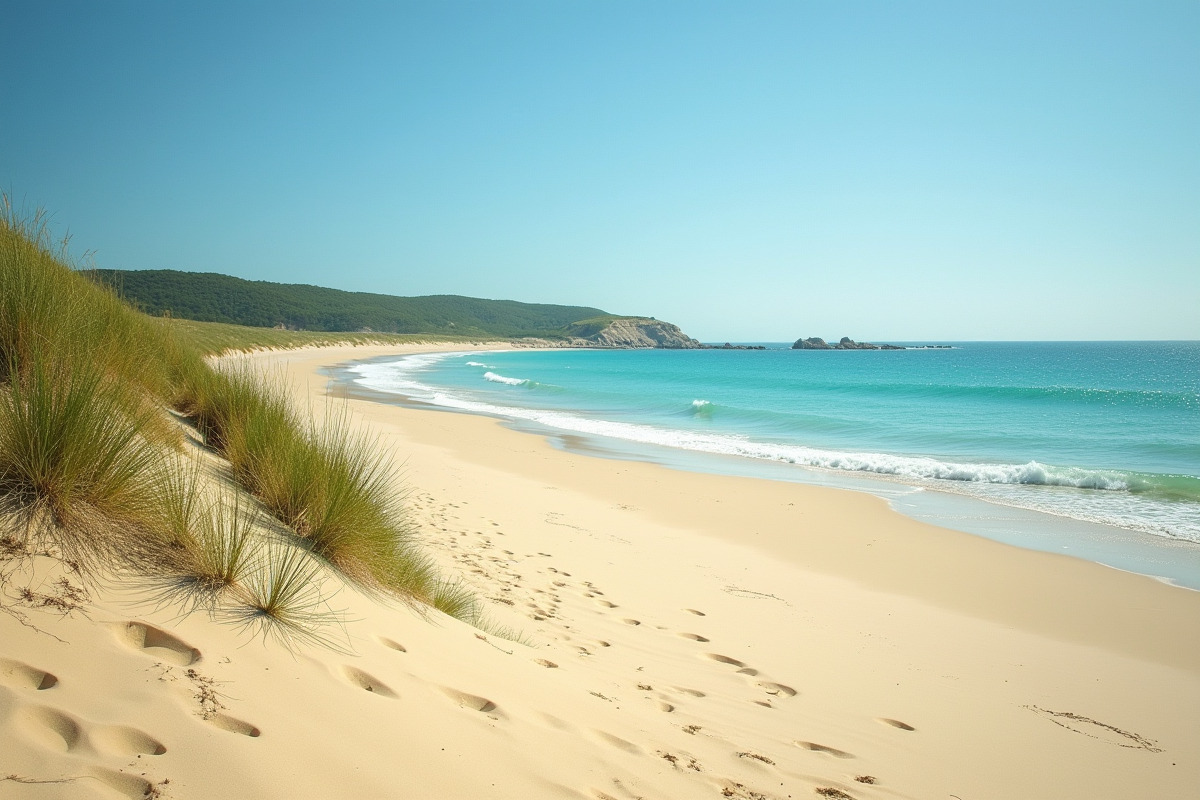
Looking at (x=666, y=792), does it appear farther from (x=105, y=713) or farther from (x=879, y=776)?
(x=105, y=713)

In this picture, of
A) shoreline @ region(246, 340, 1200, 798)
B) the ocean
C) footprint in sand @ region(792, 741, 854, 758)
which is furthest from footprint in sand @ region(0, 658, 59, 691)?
the ocean

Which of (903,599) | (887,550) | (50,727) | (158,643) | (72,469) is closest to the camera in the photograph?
(50,727)

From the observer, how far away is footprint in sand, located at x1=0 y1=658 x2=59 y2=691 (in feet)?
6.89

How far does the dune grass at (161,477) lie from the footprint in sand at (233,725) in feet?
2.07

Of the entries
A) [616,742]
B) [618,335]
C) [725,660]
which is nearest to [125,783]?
[616,742]

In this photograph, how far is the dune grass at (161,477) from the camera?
2902mm

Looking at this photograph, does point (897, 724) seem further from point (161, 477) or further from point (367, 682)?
point (161, 477)

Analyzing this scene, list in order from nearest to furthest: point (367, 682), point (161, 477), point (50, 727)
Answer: point (50, 727) → point (367, 682) → point (161, 477)

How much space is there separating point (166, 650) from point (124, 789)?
77cm

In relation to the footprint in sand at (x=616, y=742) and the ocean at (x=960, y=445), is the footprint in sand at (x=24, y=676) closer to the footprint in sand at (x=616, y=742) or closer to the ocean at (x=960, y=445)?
the footprint in sand at (x=616, y=742)

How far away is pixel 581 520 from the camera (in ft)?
29.1

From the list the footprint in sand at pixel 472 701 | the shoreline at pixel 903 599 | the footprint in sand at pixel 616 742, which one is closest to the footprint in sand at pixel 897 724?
the shoreline at pixel 903 599

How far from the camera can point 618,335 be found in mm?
181750

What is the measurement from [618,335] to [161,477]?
179 meters
